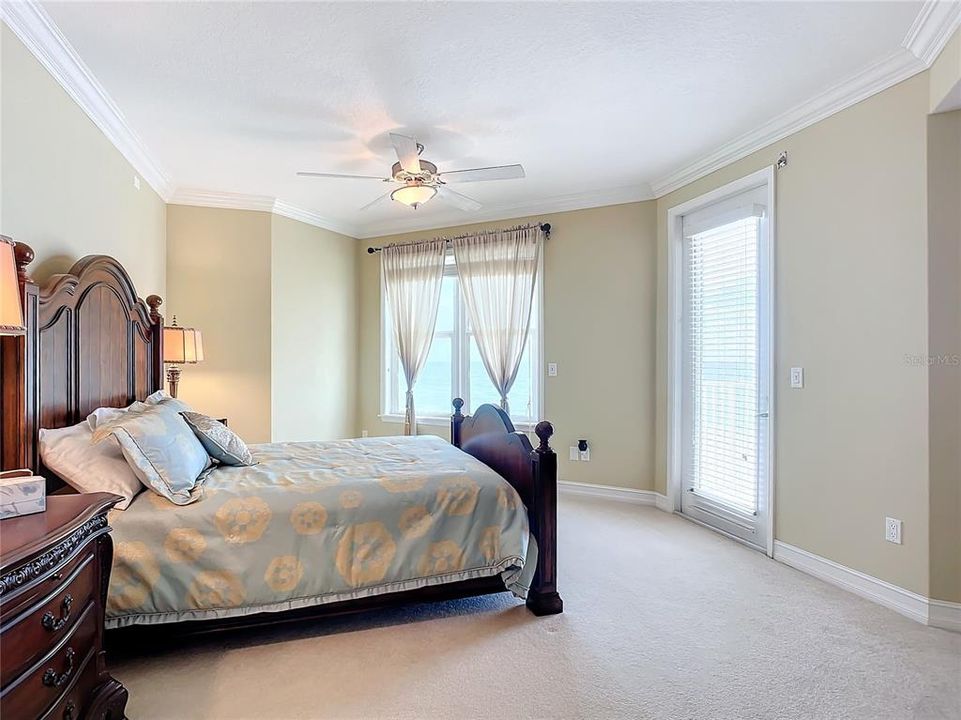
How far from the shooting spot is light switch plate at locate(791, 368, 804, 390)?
313cm

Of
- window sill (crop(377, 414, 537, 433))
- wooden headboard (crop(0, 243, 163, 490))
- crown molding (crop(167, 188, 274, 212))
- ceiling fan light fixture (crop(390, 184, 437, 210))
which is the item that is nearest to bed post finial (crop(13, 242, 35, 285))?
wooden headboard (crop(0, 243, 163, 490))

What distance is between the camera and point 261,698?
195 cm

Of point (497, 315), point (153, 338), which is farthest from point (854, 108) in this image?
point (153, 338)

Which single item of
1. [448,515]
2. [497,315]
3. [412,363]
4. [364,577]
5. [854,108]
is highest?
[854,108]

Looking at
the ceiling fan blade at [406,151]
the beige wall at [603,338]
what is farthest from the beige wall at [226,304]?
the beige wall at [603,338]

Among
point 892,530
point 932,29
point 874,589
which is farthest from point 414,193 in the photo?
point 874,589

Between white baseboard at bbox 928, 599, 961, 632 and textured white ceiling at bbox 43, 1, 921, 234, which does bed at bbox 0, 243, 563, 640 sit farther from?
white baseboard at bbox 928, 599, 961, 632

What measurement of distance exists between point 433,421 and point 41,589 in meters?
4.17

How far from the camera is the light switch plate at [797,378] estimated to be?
123 inches

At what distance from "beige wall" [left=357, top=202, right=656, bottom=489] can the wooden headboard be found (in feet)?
10.5

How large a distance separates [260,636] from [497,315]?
3.35 meters

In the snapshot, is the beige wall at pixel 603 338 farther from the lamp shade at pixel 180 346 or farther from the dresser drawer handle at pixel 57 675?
the dresser drawer handle at pixel 57 675

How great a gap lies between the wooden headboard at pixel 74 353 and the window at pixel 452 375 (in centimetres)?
247

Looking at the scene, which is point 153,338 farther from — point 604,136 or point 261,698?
point 604,136
